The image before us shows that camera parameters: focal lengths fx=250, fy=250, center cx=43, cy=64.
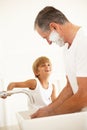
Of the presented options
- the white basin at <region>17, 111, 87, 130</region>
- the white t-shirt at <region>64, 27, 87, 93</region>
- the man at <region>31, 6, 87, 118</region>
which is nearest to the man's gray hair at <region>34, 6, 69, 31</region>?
the man at <region>31, 6, 87, 118</region>

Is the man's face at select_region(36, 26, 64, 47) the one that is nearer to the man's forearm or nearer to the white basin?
the man's forearm

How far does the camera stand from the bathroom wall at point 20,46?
2.11 m

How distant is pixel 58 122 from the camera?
1.00 metres

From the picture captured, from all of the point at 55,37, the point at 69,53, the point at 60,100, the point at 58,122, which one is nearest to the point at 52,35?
the point at 55,37

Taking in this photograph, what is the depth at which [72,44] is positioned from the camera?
1083 mm

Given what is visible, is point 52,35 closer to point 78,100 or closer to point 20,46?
point 78,100

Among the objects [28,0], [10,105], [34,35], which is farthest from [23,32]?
[10,105]

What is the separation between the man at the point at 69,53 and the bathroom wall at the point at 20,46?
980 millimetres

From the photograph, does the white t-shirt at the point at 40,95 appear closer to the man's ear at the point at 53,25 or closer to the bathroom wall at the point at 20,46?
the bathroom wall at the point at 20,46

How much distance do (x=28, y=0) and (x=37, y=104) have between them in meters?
0.99

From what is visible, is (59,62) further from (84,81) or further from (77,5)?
(84,81)

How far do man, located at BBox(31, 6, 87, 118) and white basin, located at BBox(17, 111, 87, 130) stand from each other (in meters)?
0.05

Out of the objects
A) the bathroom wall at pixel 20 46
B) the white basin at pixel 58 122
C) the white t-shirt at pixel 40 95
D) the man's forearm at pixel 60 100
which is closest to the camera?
the white basin at pixel 58 122

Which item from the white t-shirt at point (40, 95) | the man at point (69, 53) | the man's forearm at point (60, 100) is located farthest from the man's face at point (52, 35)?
the white t-shirt at point (40, 95)
